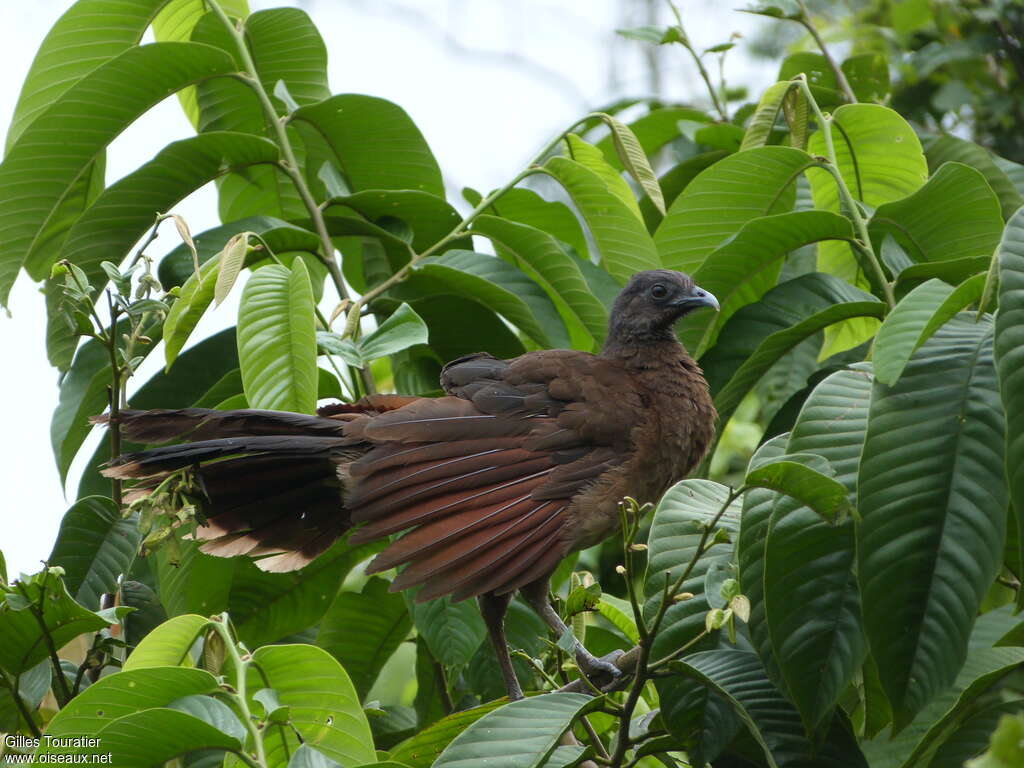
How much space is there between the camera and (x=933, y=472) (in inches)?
68.2

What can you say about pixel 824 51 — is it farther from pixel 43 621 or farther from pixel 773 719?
pixel 43 621

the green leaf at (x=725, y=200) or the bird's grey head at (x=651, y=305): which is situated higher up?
the green leaf at (x=725, y=200)

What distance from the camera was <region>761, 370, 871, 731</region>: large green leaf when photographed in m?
1.76

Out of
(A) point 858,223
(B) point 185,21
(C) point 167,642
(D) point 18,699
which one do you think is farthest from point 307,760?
(B) point 185,21

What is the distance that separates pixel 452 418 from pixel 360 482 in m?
0.30

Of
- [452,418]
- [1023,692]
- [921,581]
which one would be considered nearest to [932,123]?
[452,418]

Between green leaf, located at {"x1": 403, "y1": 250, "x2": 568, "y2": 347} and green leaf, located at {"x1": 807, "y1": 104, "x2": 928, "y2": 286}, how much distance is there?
0.79m

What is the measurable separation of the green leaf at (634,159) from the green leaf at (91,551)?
1.53m

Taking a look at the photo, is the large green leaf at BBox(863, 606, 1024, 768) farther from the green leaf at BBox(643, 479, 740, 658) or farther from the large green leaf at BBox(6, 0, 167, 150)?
the large green leaf at BBox(6, 0, 167, 150)

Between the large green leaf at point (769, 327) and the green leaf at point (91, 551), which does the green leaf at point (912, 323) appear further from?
the green leaf at point (91, 551)

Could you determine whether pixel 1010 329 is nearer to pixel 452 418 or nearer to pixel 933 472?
pixel 933 472

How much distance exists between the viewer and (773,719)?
1971 millimetres

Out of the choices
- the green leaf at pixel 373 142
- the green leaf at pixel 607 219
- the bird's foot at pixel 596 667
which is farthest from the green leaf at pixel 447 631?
the green leaf at pixel 373 142

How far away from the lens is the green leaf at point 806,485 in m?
1.63
